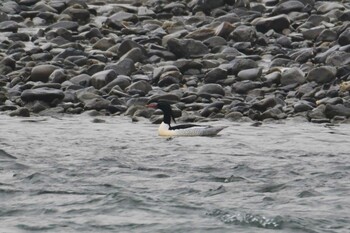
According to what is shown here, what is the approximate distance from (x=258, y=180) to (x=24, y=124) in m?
6.18

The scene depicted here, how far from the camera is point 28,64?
77.8ft

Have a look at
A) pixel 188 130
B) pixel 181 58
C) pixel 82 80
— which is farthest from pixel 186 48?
pixel 188 130

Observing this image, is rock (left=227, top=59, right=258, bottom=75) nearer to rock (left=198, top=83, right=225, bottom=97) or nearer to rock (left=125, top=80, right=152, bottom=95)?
rock (left=198, top=83, right=225, bottom=97)

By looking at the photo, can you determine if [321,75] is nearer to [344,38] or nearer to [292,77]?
[292,77]

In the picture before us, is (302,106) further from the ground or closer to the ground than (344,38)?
closer to the ground

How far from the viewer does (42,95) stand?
70.0ft

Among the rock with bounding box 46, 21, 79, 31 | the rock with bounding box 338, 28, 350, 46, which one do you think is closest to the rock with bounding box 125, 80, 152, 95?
the rock with bounding box 338, 28, 350, 46

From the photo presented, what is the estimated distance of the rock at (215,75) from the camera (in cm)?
2239

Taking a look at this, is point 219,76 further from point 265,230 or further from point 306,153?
point 265,230

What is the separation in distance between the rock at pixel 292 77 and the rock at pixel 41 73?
15.4 ft

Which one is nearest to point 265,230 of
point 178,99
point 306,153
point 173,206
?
point 173,206

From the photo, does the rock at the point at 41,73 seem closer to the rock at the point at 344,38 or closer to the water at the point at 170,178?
the water at the point at 170,178

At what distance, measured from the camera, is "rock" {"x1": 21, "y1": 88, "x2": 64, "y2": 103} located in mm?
21281

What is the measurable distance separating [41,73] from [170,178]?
339 inches
